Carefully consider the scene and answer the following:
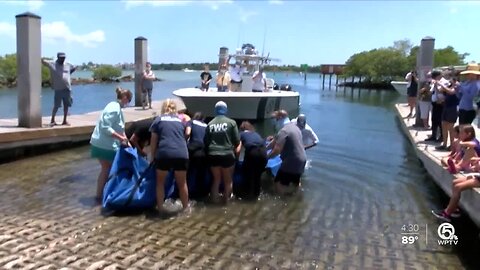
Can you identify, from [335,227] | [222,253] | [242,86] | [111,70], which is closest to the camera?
[222,253]

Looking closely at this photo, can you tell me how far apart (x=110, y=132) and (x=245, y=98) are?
36.1 feet

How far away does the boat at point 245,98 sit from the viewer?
16.8 m

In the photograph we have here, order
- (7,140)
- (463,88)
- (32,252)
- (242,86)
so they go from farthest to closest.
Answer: (242,86)
(7,140)
(463,88)
(32,252)

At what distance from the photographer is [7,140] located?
10109mm

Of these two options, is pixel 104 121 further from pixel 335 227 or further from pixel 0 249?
pixel 335 227

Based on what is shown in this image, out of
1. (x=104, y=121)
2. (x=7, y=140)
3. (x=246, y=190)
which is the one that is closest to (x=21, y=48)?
(x=7, y=140)

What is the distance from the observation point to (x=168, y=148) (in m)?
6.60

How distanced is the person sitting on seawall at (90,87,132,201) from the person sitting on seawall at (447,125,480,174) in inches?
193

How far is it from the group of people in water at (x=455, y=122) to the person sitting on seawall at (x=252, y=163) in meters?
2.81

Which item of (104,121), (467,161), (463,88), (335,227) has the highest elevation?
(463,88)

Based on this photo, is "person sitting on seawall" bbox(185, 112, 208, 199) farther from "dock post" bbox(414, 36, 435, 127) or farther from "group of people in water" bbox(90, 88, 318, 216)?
"dock post" bbox(414, 36, 435, 127)

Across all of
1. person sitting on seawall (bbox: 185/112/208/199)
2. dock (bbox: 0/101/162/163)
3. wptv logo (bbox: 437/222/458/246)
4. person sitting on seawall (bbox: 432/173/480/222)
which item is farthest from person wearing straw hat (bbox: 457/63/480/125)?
dock (bbox: 0/101/162/163)

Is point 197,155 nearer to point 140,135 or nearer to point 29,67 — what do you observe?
point 140,135

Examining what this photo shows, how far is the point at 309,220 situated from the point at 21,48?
752cm
